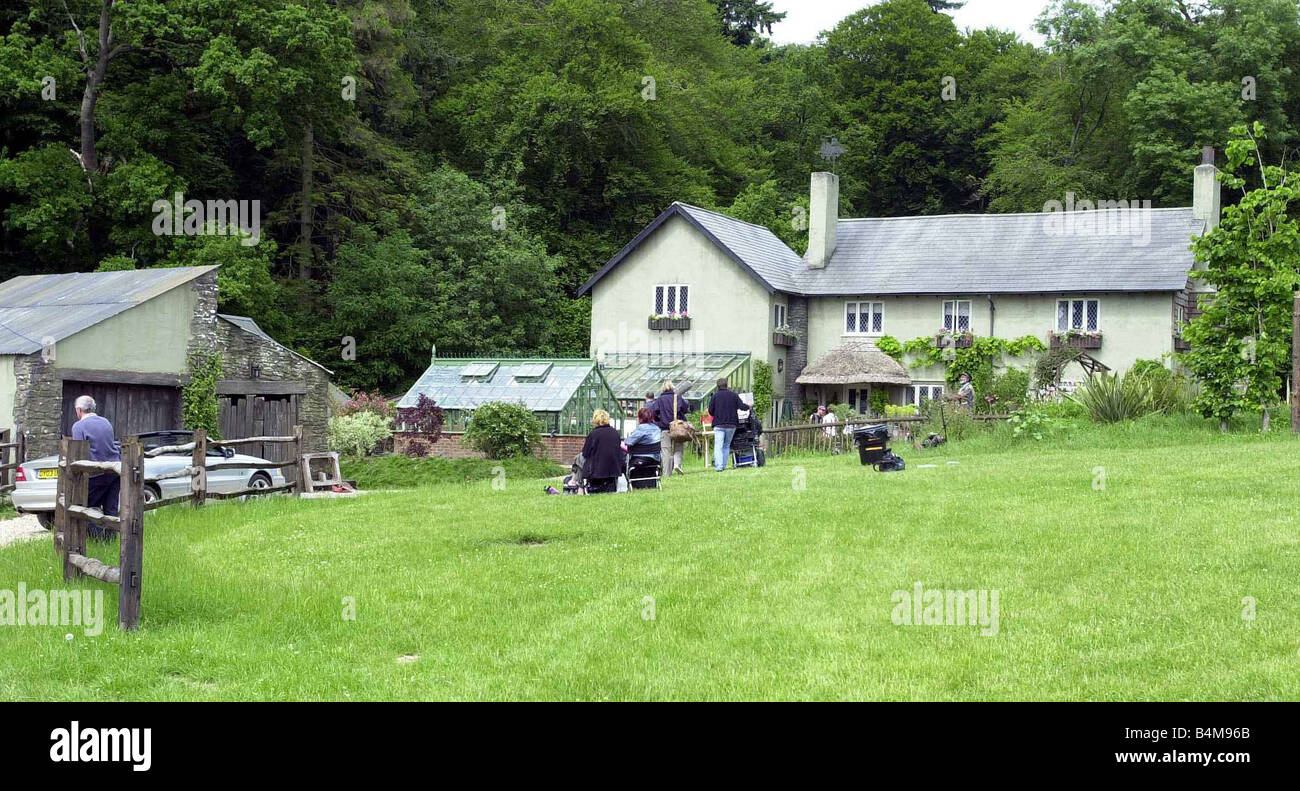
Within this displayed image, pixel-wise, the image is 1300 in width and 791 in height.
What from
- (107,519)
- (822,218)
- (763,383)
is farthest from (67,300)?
(822,218)

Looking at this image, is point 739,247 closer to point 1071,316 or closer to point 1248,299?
point 1071,316

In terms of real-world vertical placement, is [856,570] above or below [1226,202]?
below

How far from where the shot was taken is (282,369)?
30672 millimetres

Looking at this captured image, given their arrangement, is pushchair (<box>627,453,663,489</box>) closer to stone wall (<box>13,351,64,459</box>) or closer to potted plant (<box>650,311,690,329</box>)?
stone wall (<box>13,351,64,459</box>)

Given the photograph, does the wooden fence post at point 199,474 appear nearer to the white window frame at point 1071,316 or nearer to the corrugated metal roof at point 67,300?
the corrugated metal roof at point 67,300

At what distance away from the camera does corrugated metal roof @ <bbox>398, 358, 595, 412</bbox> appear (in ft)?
113

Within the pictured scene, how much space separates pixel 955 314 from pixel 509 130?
1993cm

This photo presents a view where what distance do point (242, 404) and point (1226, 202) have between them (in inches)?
1596

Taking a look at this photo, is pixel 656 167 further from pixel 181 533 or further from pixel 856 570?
pixel 856 570

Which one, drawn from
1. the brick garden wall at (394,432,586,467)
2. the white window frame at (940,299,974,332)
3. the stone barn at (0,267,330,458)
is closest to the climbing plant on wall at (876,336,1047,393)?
the white window frame at (940,299,974,332)

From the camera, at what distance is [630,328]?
149 feet

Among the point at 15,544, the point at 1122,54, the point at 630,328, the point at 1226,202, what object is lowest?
the point at 15,544
